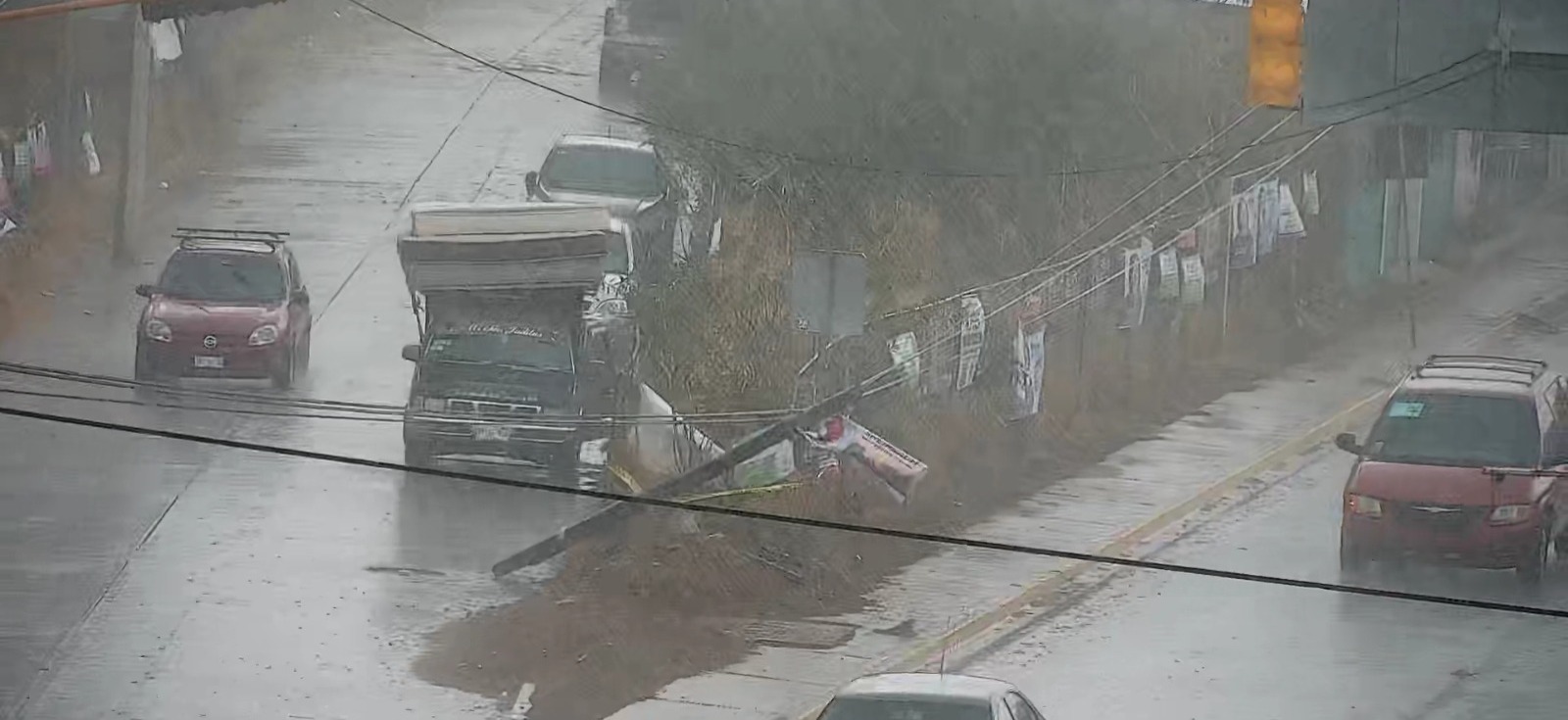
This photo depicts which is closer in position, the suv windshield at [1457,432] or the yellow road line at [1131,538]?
the suv windshield at [1457,432]

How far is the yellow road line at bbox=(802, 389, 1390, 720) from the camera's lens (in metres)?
7.28

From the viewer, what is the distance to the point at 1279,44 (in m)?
6.14

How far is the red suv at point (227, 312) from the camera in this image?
766 cm

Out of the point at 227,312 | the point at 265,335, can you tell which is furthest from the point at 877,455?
the point at 227,312

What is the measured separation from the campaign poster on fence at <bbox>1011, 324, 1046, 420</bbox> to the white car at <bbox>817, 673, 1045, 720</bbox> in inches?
44.2

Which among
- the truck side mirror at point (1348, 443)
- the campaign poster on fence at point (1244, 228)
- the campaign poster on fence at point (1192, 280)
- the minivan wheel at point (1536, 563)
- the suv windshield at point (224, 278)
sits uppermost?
the campaign poster on fence at point (1244, 228)

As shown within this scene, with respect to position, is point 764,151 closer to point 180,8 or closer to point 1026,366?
point 1026,366

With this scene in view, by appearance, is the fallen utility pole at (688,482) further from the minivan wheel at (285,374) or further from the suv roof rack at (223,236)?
the suv roof rack at (223,236)

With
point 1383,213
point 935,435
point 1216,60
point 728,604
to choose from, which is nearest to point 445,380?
point 728,604

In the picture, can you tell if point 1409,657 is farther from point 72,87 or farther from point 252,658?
point 72,87

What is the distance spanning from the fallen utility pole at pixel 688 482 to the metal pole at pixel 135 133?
2.19 metres

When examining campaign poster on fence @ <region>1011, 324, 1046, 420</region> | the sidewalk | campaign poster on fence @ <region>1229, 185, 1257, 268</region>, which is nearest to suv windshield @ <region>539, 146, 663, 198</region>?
campaign poster on fence @ <region>1011, 324, 1046, 420</region>

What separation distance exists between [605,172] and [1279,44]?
2.84 m

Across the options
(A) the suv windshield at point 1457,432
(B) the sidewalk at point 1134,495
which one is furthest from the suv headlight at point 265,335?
(A) the suv windshield at point 1457,432
